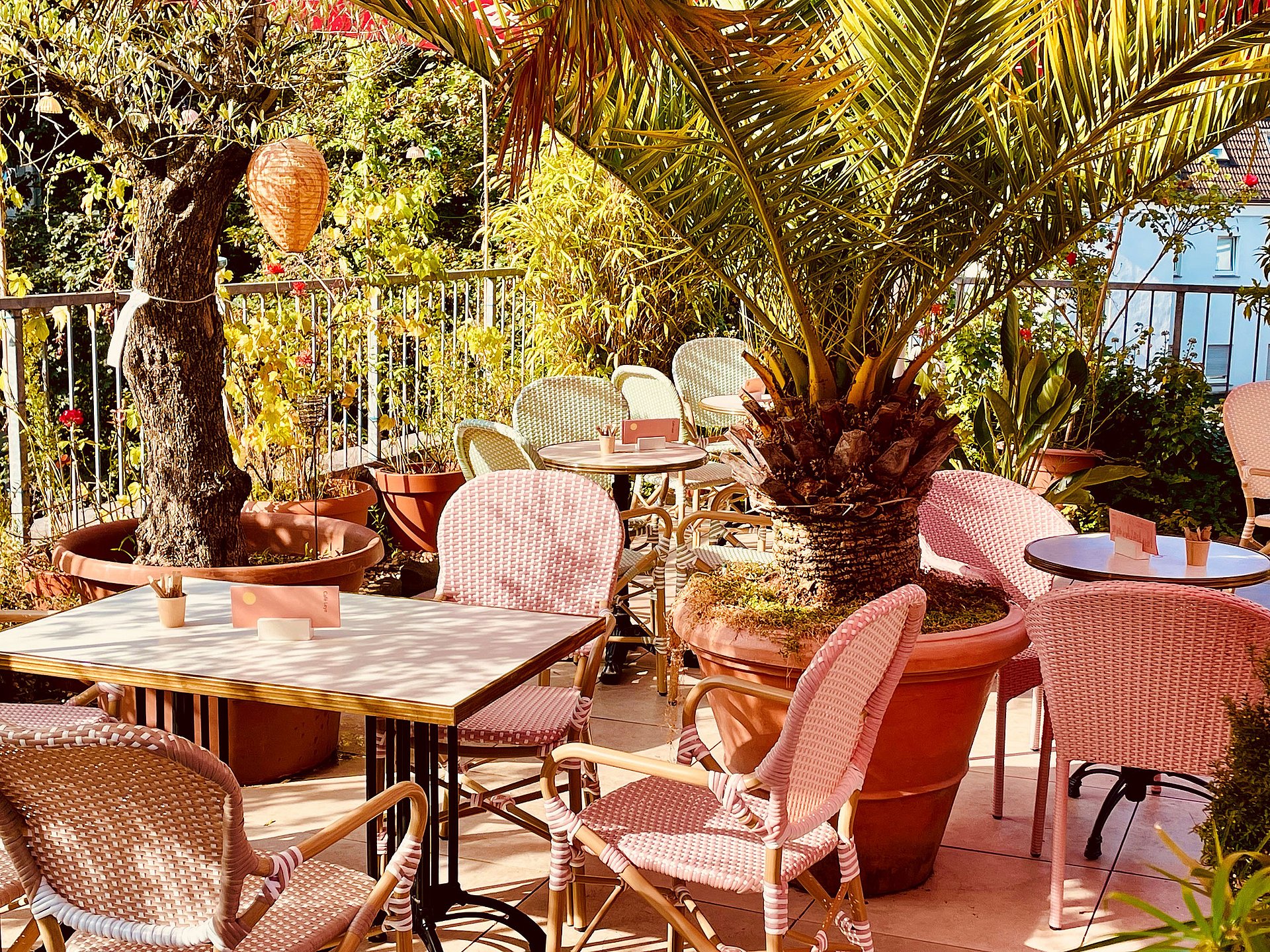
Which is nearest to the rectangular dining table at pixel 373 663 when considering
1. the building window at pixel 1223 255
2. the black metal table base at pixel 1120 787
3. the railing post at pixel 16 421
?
the black metal table base at pixel 1120 787

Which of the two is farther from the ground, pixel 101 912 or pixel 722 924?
pixel 101 912

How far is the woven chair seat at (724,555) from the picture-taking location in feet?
15.8

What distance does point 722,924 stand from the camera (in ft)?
10.4

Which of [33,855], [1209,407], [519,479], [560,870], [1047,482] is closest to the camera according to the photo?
[33,855]

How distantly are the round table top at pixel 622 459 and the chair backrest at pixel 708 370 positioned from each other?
1851 millimetres

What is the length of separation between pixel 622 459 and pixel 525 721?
2051mm

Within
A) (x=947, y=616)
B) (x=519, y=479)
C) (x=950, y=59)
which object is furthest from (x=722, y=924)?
(x=950, y=59)

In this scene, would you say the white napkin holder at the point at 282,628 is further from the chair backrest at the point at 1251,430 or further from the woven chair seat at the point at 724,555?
the chair backrest at the point at 1251,430

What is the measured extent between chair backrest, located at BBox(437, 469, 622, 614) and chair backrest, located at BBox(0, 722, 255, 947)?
1.64 meters

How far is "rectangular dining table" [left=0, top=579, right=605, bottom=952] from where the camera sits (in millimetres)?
2531

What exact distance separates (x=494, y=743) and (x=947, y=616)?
123 cm

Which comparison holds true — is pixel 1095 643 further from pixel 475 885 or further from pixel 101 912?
pixel 101 912

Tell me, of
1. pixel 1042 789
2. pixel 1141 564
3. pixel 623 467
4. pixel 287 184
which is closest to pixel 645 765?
pixel 1042 789

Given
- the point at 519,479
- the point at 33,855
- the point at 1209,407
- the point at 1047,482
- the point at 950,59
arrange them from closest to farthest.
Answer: the point at 33,855
the point at 950,59
the point at 519,479
the point at 1047,482
the point at 1209,407
